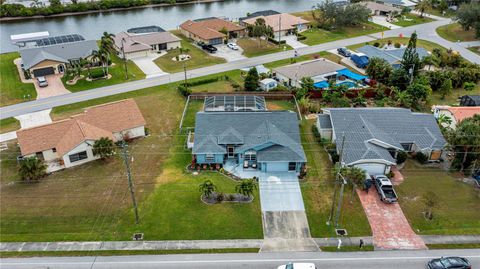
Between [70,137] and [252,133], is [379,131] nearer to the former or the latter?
[252,133]

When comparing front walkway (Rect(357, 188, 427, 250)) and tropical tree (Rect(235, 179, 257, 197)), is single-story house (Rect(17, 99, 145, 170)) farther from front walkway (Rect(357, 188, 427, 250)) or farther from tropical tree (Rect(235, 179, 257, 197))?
front walkway (Rect(357, 188, 427, 250))

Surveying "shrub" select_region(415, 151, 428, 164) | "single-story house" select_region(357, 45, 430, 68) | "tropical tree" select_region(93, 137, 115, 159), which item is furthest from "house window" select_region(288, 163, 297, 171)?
"single-story house" select_region(357, 45, 430, 68)

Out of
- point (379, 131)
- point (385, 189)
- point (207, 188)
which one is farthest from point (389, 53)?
point (207, 188)

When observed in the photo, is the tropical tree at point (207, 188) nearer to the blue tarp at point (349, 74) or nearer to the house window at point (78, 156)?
the house window at point (78, 156)

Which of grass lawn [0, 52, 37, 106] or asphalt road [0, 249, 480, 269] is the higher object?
grass lawn [0, 52, 37, 106]

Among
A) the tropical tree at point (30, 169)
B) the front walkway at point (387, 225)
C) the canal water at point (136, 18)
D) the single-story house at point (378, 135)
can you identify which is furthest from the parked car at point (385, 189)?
the canal water at point (136, 18)

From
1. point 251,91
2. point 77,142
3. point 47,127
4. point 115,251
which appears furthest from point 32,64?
point 115,251

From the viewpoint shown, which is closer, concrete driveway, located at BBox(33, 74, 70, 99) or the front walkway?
the front walkway
